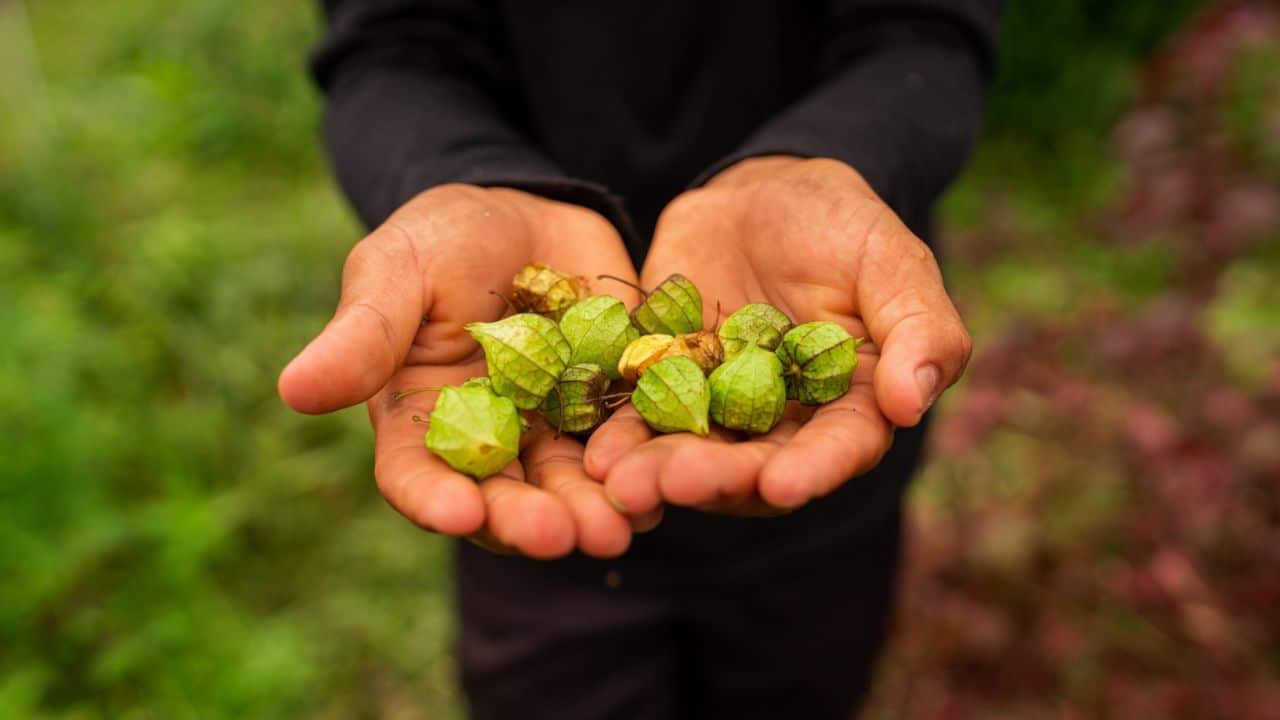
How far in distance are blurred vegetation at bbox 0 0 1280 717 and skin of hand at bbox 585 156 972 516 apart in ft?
9.43

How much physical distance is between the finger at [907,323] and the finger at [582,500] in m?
0.69

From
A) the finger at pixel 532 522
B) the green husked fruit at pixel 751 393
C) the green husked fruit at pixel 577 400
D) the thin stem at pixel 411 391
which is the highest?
the finger at pixel 532 522

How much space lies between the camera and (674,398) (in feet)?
8.89

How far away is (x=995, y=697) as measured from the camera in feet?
15.8

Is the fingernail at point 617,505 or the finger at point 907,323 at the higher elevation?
the finger at point 907,323

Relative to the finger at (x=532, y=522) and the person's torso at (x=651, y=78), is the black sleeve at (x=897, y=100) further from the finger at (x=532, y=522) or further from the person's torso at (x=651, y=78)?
the finger at (x=532, y=522)

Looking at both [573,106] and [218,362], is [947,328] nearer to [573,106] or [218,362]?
[573,106]

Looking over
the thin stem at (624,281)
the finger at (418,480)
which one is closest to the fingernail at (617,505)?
the finger at (418,480)

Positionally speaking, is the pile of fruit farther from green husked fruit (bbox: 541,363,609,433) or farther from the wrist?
the wrist

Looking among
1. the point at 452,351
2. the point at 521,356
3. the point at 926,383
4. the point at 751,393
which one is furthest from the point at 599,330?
the point at 926,383

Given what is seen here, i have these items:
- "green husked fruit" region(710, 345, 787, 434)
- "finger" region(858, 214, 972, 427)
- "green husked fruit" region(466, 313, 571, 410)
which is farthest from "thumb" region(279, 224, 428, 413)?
"finger" region(858, 214, 972, 427)

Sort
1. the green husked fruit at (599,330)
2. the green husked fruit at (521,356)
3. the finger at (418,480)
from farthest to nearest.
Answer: the green husked fruit at (599,330), the green husked fruit at (521,356), the finger at (418,480)

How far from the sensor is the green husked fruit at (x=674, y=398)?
2703 millimetres

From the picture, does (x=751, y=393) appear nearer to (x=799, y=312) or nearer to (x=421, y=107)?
(x=799, y=312)
